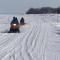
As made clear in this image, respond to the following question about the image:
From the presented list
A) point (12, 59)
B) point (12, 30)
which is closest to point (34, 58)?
point (12, 59)

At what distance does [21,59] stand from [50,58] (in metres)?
1.02

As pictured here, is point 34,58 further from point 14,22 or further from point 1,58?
point 14,22

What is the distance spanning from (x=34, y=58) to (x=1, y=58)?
1.14m

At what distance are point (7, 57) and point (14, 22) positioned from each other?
13752 millimetres

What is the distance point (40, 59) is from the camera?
841cm

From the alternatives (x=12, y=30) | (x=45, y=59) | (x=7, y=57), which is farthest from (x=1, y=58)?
(x=12, y=30)

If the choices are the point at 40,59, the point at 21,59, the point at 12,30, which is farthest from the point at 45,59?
the point at 12,30

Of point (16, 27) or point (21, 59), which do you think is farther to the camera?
point (16, 27)

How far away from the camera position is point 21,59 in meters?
8.39

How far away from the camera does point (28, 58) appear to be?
861cm

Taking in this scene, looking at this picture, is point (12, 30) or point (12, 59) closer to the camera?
point (12, 59)

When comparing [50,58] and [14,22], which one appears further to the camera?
[14,22]

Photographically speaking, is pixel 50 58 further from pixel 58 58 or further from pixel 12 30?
pixel 12 30

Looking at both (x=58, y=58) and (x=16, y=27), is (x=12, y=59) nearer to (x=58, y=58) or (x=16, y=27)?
(x=58, y=58)
